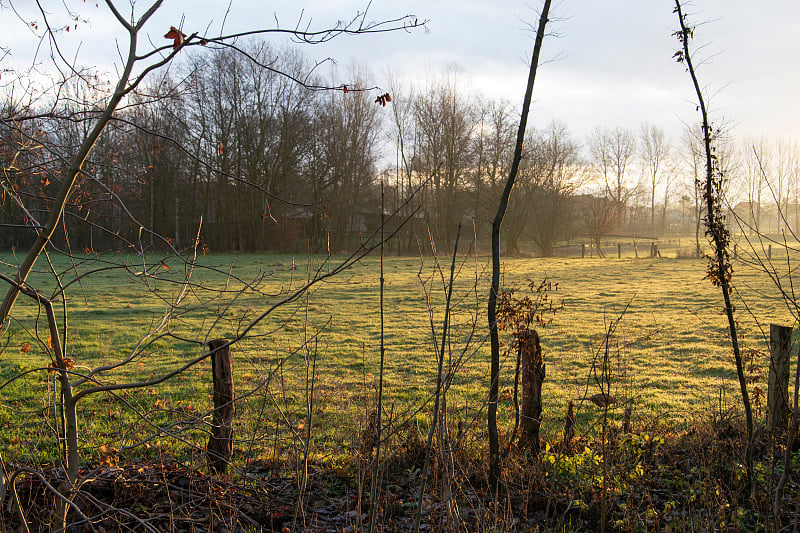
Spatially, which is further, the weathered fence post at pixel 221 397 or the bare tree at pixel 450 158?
the bare tree at pixel 450 158

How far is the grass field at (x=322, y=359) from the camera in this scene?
10.5 ft

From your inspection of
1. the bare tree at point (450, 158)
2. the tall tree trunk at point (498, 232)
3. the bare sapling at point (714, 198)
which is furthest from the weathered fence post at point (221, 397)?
the bare tree at point (450, 158)

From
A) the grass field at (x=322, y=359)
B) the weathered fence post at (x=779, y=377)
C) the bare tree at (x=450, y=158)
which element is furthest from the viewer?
the bare tree at (x=450, y=158)

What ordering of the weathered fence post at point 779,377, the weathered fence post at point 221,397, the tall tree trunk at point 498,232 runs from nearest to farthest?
the tall tree trunk at point 498,232, the weathered fence post at point 221,397, the weathered fence post at point 779,377

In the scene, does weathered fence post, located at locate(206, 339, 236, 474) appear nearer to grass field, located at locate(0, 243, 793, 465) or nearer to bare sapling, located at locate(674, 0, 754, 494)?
grass field, located at locate(0, 243, 793, 465)

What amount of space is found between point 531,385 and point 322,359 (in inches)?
198

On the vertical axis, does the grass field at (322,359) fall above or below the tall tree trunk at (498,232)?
below

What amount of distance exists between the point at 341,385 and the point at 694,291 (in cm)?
1493

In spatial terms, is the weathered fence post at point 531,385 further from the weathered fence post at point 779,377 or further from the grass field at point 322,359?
the weathered fence post at point 779,377

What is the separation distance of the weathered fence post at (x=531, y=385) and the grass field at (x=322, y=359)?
0.31 metres

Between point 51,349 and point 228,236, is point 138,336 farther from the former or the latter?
point 228,236

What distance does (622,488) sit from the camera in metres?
3.75

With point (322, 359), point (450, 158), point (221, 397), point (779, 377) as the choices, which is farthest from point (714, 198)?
point (450, 158)

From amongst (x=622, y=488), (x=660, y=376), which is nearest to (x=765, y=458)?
(x=622, y=488)
